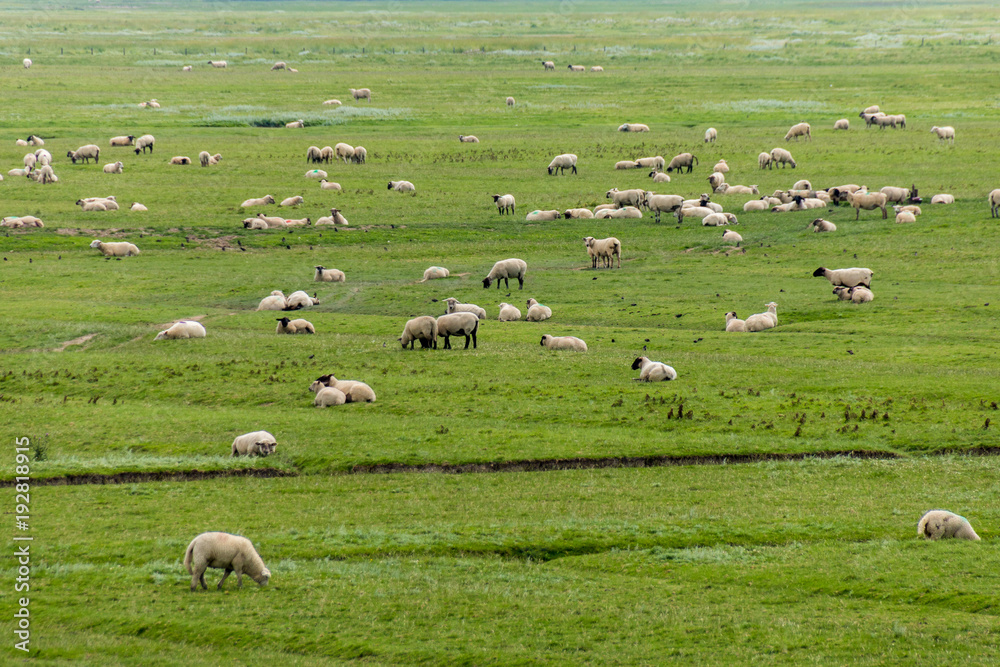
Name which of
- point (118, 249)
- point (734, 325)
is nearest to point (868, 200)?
point (734, 325)

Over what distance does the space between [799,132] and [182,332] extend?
5546 cm

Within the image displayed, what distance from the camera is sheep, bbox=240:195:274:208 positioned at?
2394 inches

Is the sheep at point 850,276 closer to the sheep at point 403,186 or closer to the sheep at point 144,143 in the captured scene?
the sheep at point 403,186

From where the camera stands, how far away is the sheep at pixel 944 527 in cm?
1858

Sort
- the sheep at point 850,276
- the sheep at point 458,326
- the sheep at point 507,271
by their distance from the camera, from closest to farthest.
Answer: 1. the sheep at point 458,326
2. the sheep at point 850,276
3. the sheep at point 507,271

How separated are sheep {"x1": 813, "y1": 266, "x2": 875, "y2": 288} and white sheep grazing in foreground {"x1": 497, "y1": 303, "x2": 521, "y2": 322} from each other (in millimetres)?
13217

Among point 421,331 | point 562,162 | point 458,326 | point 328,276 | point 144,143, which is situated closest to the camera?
point 458,326

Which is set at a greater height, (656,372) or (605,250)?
(605,250)

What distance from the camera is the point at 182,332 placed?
121ft

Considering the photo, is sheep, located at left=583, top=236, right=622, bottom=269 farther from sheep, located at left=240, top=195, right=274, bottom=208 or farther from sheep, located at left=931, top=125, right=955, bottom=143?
sheep, located at left=931, top=125, right=955, bottom=143

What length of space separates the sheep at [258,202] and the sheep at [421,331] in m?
29.8

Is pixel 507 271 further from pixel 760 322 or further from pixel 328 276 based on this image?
pixel 760 322

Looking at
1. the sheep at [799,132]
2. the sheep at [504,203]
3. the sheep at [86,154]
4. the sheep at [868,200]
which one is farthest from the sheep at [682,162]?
the sheep at [86,154]

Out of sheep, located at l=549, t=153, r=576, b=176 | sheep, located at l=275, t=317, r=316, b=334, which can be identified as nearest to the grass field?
sheep, located at l=275, t=317, r=316, b=334
